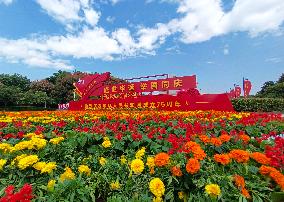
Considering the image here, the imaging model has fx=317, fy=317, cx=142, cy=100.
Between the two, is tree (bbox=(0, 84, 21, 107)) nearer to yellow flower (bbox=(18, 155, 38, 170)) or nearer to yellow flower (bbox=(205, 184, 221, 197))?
yellow flower (bbox=(18, 155, 38, 170))

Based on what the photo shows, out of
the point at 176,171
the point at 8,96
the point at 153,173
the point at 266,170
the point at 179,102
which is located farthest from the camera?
the point at 8,96

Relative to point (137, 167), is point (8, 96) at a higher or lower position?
higher

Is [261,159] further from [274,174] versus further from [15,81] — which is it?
[15,81]


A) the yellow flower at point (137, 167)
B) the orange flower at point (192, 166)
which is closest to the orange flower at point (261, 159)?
the orange flower at point (192, 166)

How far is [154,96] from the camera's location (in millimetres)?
14602

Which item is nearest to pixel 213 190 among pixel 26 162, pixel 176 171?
pixel 176 171

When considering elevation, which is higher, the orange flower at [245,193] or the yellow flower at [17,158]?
the yellow flower at [17,158]

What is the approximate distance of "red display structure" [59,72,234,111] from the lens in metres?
13.4

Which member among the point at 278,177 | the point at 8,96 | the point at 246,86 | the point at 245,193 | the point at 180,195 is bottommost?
the point at 180,195

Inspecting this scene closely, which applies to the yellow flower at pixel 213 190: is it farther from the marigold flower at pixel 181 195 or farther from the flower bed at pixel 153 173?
the marigold flower at pixel 181 195

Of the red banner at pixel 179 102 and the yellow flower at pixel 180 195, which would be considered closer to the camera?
the yellow flower at pixel 180 195

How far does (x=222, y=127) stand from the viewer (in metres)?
5.98

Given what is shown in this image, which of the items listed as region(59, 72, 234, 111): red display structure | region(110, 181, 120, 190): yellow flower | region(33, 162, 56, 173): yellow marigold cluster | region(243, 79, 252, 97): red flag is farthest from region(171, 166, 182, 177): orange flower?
region(243, 79, 252, 97): red flag

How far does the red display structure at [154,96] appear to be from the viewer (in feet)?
43.9
